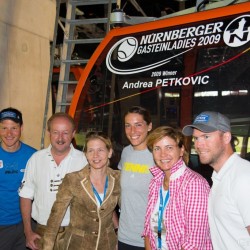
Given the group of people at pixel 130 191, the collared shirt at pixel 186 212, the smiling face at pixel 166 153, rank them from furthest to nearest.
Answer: the smiling face at pixel 166 153, the collared shirt at pixel 186 212, the group of people at pixel 130 191

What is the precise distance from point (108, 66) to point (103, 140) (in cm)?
117

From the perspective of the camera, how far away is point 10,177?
3289mm

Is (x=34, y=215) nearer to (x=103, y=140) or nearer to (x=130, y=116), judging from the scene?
(x=103, y=140)

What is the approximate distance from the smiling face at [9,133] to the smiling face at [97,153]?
89 centimetres

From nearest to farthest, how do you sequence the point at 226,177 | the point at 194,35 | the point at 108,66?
the point at 226,177, the point at 194,35, the point at 108,66

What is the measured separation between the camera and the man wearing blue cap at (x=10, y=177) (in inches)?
A: 129

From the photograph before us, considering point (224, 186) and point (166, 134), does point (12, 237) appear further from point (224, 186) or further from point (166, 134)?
point (224, 186)

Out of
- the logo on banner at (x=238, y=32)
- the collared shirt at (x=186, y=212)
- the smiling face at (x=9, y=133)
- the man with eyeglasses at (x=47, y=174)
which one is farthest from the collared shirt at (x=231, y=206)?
the smiling face at (x=9, y=133)

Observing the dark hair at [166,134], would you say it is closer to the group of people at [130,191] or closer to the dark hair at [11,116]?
the group of people at [130,191]

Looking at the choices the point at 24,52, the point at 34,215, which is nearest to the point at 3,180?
the point at 34,215

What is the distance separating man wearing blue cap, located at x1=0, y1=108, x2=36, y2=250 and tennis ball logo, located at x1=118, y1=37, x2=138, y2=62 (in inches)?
41.8

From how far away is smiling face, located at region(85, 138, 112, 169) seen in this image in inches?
105

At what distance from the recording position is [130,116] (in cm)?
285

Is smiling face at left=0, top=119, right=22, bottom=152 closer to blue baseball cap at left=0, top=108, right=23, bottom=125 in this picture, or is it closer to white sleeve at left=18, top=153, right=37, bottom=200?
blue baseball cap at left=0, top=108, right=23, bottom=125
